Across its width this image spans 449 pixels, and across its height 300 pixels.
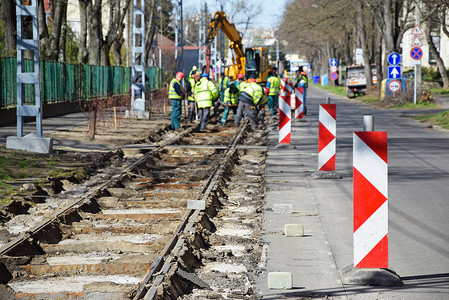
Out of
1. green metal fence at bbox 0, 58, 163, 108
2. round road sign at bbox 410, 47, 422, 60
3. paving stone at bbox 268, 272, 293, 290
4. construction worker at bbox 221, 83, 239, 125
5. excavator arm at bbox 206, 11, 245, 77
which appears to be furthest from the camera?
excavator arm at bbox 206, 11, 245, 77

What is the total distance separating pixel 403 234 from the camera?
28.1ft

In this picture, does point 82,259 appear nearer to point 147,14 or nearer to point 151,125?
point 151,125

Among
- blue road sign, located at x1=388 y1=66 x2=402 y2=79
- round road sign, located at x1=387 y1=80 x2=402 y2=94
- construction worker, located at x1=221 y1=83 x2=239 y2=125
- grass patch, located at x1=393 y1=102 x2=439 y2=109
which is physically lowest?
grass patch, located at x1=393 y1=102 x2=439 y2=109

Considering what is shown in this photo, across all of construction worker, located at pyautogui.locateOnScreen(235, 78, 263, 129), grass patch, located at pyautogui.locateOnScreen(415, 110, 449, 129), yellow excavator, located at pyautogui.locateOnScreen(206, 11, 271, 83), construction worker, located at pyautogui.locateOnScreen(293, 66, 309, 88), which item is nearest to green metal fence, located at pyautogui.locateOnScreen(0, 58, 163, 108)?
yellow excavator, located at pyautogui.locateOnScreen(206, 11, 271, 83)

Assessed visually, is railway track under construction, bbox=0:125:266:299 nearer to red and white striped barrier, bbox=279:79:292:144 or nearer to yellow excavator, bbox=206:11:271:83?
red and white striped barrier, bbox=279:79:292:144

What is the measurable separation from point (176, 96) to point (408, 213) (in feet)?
48.1

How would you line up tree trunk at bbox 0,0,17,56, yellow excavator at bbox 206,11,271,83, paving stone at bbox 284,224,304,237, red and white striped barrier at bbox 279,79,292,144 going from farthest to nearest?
yellow excavator at bbox 206,11,271,83
tree trunk at bbox 0,0,17,56
red and white striped barrier at bbox 279,79,292,144
paving stone at bbox 284,224,304,237

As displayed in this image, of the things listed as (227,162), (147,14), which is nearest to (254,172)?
(227,162)

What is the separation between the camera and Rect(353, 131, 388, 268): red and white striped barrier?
21.7ft

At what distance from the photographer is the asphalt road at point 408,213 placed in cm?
654

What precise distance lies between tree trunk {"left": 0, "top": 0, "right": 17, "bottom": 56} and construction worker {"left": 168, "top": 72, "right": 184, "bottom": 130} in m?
8.13

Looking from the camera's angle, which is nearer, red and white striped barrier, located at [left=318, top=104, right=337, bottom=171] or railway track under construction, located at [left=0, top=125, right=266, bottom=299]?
railway track under construction, located at [left=0, top=125, right=266, bottom=299]

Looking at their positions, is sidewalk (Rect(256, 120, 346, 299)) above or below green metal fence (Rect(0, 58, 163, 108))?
below

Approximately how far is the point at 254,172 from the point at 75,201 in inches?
193
